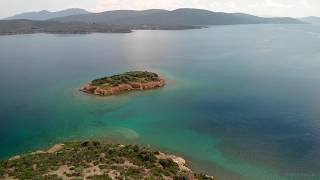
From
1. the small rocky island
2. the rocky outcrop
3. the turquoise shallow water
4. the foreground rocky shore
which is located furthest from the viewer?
the small rocky island

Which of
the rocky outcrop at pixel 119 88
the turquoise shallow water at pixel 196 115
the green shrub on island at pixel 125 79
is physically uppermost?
the green shrub on island at pixel 125 79

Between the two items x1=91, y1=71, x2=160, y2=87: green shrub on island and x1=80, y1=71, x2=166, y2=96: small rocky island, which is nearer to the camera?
x1=80, y1=71, x2=166, y2=96: small rocky island

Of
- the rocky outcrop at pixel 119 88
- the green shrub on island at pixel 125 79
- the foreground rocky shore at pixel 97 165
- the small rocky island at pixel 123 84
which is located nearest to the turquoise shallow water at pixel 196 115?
the rocky outcrop at pixel 119 88

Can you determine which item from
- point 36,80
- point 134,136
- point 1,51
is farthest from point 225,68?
point 1,51

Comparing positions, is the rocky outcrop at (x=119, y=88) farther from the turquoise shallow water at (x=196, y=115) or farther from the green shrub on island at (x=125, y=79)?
the turquoise shallow water at (x=196, y=115)

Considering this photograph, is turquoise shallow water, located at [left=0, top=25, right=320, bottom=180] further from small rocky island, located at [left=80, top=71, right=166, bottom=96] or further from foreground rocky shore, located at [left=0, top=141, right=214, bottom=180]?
foreground rocky shore, located at [left=0, top=141, right=214, bottom=180]

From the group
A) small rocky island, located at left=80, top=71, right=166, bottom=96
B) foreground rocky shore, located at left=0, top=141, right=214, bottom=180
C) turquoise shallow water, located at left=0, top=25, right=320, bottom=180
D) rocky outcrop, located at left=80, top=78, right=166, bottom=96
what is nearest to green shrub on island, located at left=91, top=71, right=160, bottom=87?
small rocky island, located at left=80, top=71, right=166, bottom=96

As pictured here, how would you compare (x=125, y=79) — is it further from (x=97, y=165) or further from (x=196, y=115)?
(x=97, y=165)

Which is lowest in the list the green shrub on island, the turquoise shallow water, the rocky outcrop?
the turquoise shallow water
